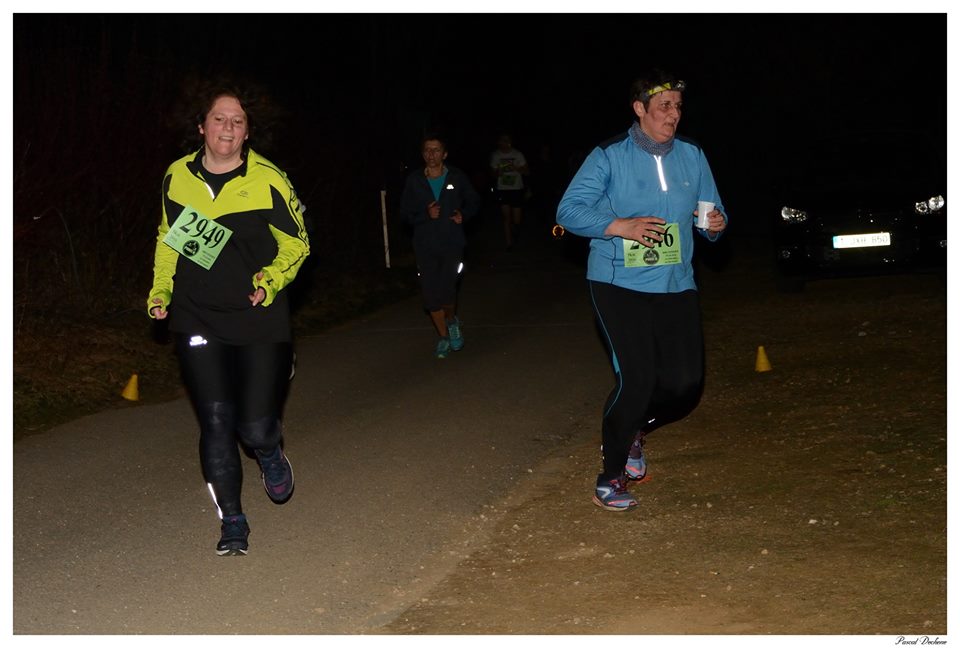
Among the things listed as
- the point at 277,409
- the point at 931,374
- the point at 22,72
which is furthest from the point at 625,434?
the point at 22,72

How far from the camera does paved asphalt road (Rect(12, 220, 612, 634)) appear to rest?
Result: 219 inches

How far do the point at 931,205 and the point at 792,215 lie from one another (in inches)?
57.1

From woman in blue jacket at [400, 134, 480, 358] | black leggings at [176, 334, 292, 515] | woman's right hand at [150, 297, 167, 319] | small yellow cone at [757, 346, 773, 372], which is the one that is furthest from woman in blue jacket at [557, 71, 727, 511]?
woman in blue jacket at [400, 134, 480, 358]

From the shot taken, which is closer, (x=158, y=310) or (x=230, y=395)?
(x=158, y=310)

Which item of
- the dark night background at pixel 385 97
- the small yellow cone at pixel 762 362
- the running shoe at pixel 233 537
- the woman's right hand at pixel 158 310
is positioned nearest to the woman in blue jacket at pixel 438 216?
the small yellow cone at pixel 762 362

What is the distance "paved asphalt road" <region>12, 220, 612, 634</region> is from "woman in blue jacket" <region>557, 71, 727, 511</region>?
1.09 metres

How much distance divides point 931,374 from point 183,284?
6.18m

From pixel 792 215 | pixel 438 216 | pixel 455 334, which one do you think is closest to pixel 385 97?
pixel 792 215

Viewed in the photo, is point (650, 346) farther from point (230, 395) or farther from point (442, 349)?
point (442, 349)

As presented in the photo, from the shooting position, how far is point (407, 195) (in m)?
11.5

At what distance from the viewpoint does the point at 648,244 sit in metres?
6.32

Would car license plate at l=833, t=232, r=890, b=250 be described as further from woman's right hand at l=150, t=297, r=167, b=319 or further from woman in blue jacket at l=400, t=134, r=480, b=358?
woman's right hand at l=150, t=297, r=167, b=319

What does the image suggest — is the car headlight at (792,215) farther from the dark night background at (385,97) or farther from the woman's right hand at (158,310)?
the woman's right hand at (158,310)
